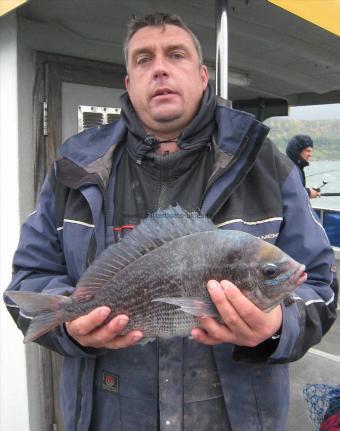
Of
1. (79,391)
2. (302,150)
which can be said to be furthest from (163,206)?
(302,150)

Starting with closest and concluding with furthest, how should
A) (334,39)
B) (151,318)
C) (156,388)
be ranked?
1. (151,318)
2. (156,388)
3. (334,39)

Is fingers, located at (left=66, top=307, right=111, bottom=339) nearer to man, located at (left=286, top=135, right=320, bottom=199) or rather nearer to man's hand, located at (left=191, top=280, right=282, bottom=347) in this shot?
man's hand, located at (left=191, top=280, right=282, bottom=347)

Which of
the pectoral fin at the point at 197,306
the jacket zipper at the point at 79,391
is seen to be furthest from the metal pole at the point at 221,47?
the jacket zipper at the point at 79,391

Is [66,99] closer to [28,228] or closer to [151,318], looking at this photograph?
[28,228]

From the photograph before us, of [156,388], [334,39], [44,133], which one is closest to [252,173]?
[156,388]

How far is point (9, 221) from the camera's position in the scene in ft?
10.5

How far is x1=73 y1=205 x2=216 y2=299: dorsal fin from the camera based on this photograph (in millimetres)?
1592

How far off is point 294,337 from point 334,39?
9.07ft

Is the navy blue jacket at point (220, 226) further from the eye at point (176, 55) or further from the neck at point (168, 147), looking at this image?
the eye at point (176, 55)

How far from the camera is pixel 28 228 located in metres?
2.03

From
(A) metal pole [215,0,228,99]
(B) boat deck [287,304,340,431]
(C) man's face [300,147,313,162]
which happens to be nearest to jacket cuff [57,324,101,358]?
(A) metal pole [215,0,228,99]

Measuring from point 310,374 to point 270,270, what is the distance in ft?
11.8

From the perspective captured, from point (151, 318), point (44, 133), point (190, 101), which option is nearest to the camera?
point (151, 318)

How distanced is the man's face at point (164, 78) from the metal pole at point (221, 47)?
0.36m
